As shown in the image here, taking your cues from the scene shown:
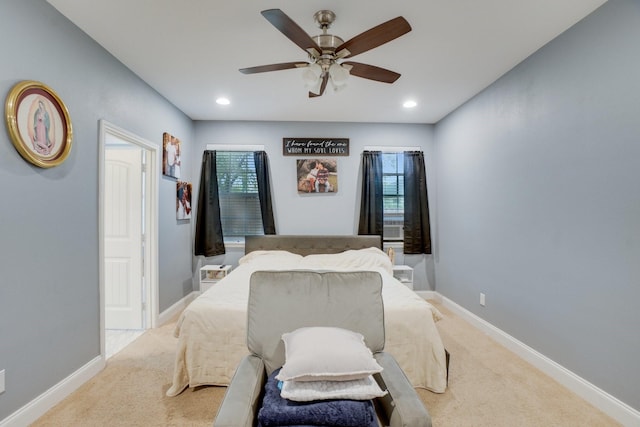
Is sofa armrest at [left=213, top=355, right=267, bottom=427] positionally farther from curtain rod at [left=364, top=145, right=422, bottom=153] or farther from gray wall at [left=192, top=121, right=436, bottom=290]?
curtain rod at [left=364, top=145, right=422, bottom=153]

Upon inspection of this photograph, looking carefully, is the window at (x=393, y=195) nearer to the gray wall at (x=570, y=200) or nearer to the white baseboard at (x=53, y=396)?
the gray wall at (x=570, y=200)

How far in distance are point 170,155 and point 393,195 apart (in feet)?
10.0

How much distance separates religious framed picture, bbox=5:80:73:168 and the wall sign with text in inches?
106

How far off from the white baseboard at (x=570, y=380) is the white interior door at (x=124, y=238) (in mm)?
3790

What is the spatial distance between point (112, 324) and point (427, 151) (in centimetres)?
466

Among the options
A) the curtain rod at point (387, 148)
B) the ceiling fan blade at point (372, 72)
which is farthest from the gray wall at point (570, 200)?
the ceiling fan blade at point (372, 72)

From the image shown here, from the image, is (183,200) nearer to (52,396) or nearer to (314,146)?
(314,146)

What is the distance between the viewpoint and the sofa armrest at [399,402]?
1.14m

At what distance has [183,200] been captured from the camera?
4.16 m

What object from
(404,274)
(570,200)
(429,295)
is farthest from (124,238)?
(570,200)

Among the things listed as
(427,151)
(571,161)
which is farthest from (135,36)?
(427,151)

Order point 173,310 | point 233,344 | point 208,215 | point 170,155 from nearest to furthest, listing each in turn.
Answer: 1. point 233,344
2. point 170,155
3. point 173,310
4. point 208,215

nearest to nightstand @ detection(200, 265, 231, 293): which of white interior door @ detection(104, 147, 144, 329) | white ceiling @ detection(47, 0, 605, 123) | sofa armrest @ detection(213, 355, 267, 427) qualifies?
white interior door @ detection(104, 147, 144, 329)

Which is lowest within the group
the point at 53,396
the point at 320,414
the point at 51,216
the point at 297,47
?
the point at 53,396
